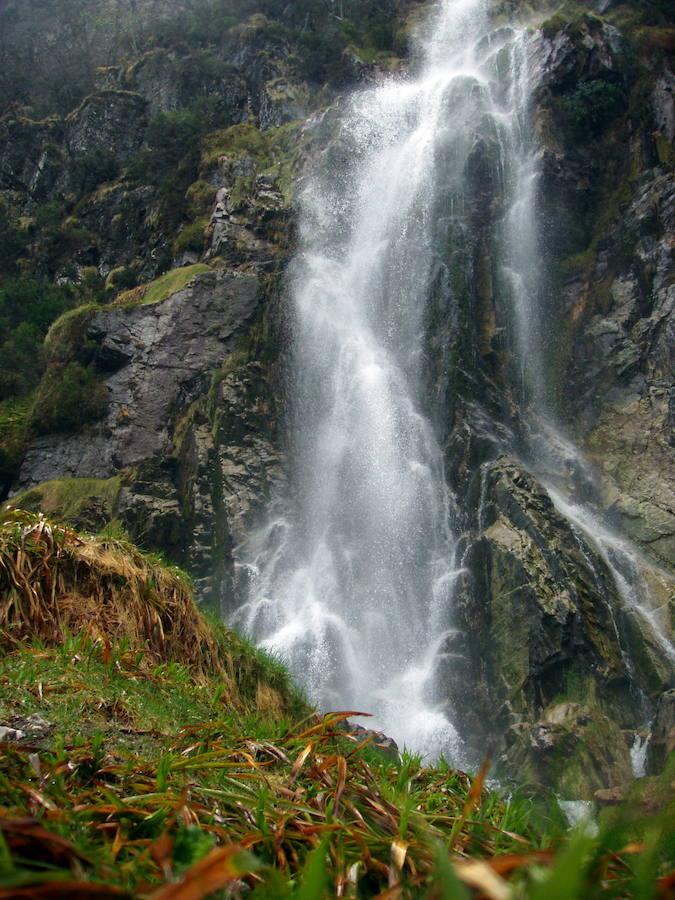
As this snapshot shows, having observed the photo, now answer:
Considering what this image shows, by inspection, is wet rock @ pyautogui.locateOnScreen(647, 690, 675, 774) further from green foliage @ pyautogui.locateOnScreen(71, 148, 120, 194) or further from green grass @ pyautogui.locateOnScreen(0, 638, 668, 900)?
green foliage @ pyautogui.locateOnScreen(71, 148, 120, 194)

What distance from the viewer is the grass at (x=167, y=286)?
21.0m

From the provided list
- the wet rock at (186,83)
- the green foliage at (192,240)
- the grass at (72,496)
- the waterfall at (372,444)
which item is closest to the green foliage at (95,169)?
the wet rock at (186,83)

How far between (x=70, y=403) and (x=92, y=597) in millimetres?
16744

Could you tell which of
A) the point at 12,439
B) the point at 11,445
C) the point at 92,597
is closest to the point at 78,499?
the point at 11,445

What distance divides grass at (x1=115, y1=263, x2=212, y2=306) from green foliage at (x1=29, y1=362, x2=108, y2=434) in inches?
127

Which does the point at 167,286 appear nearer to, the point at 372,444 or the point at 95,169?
the point at 372,444

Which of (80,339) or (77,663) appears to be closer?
(77,663)

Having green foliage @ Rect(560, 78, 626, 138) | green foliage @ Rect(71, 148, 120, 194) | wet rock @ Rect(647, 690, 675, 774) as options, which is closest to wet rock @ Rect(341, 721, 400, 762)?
wet rock @ Rect(647, 690, 675, 774)

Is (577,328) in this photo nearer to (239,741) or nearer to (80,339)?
(80,339)

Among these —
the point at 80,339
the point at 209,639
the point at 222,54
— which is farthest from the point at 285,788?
the point at 222,54

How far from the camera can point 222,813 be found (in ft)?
4.50

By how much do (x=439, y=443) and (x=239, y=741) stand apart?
49.0 ft

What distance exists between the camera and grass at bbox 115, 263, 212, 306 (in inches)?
826

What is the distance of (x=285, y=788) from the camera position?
1.52 meters
